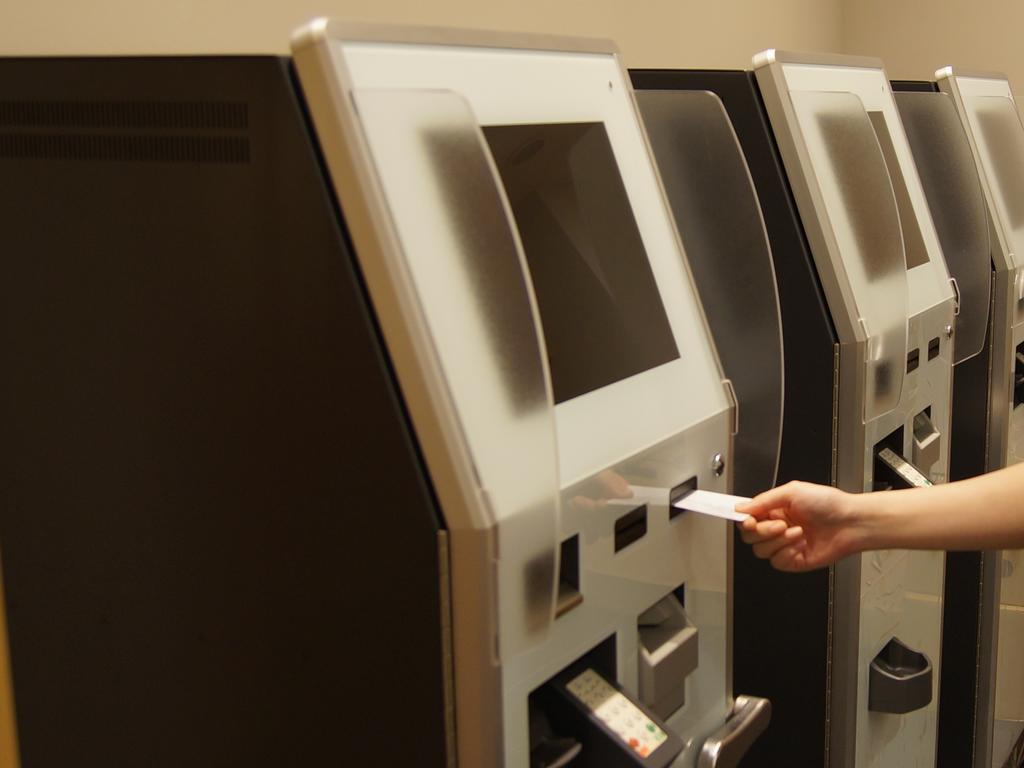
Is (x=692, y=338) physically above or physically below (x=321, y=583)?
above

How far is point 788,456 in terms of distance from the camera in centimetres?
212

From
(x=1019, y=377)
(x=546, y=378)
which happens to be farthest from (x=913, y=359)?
(x=546, y=378)

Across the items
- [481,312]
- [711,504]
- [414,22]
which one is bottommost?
[711,504]

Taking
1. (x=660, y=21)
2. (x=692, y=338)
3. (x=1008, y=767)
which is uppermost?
(x=660, y=21)

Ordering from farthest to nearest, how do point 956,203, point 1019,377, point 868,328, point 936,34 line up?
1. point 936,34
2. point 1019,377
3. point 956,203
4. point 868,328

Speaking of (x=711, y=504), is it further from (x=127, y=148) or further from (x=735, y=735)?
(x=127, y=148)

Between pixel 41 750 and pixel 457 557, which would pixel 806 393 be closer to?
pixel 457 557

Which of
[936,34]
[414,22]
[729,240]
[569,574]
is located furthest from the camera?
[936,34]

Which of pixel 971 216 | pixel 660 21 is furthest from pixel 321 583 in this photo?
pixel 660 21

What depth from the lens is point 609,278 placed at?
1542 mm

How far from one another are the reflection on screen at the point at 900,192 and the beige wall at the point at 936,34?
229 cm

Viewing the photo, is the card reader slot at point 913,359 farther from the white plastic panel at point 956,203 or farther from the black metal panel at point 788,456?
the white plastic panel at point 956,203

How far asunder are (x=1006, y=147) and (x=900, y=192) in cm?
Result: 86

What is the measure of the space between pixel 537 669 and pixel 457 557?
191 millimetres
